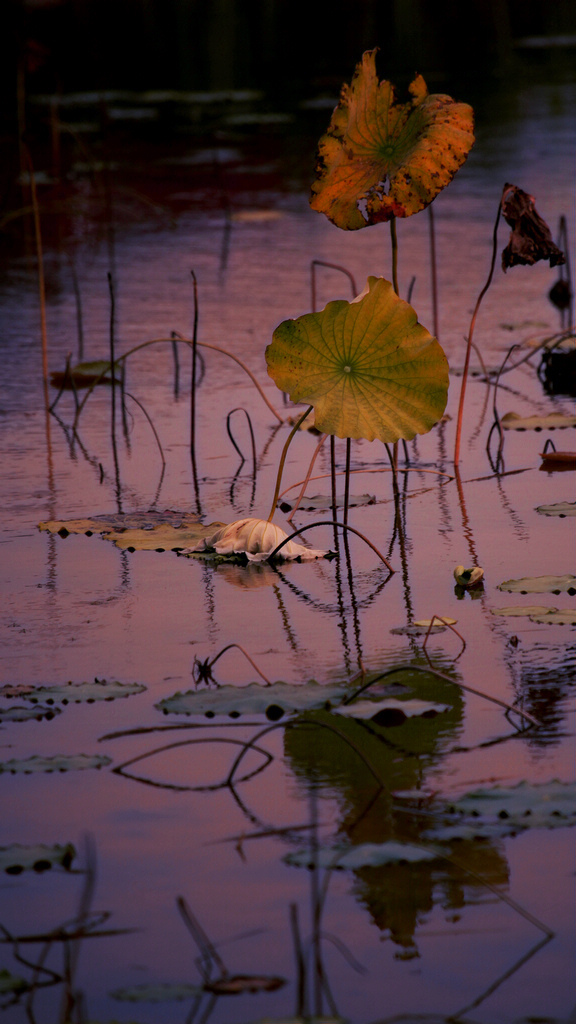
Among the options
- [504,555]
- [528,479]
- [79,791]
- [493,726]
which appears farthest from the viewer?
[528,479]

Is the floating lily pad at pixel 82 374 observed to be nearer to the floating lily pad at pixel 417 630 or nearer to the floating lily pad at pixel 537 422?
the floating lily pad at pixel 537 422

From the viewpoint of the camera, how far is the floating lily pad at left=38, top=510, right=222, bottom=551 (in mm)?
Answer: 2922

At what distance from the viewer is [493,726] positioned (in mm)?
2062

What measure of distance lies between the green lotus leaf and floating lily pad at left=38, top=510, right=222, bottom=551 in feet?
1.21

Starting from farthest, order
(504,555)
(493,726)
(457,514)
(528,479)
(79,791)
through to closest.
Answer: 1. (528,479)
2. (457,514)
3. (504,555)
4. (493,726)
5. (79,791)

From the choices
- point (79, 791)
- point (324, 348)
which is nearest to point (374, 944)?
point (79, 791)

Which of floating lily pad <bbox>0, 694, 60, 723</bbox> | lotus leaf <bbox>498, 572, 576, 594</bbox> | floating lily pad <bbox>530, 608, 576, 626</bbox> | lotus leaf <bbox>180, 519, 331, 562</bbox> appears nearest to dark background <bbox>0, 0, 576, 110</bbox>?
lotus leaf <bbox>180, 519, 331, 562</bbox>

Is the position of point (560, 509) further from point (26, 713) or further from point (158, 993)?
point (158, 993)

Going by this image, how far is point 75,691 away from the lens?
7.12 ft

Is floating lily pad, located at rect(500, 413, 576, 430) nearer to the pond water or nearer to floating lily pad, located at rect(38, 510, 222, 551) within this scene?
the pond water

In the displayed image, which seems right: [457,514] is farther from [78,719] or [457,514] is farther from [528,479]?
[78,719]

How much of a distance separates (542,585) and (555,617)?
0.15 m

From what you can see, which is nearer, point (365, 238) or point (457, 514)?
point (457, 514)

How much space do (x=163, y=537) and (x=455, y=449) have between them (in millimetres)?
839
